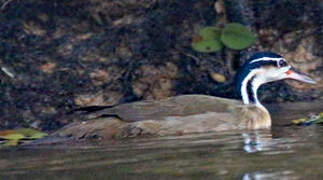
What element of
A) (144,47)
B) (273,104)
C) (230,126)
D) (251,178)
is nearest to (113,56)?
(144,47)

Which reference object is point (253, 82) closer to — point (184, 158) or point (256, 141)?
point (256, 141)

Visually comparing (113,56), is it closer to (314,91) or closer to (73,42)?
(73,42)

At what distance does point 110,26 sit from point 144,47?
54 centimetres

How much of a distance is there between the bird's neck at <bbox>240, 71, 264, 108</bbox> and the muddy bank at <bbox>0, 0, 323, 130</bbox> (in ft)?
2.83

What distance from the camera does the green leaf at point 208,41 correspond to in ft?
39.0

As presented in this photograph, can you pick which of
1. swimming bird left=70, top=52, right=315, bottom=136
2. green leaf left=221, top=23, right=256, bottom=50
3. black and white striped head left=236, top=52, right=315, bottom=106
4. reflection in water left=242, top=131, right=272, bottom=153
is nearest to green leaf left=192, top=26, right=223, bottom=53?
green leaf left=221, top=23, right=256, bottom=50

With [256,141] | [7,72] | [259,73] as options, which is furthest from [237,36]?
[256,141]

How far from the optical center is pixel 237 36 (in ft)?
39.0

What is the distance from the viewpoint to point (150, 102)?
9.95 meters

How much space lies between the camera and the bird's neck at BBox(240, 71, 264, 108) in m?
10.8

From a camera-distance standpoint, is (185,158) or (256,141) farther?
(256,141)

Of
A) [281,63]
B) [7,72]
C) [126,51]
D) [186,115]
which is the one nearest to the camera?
[186,115]

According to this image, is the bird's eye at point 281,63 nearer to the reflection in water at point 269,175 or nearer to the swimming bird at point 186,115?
the swimming bird at point 186,115

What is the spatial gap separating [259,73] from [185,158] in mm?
4290
